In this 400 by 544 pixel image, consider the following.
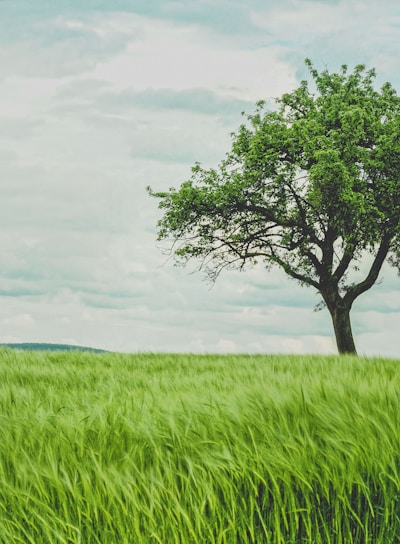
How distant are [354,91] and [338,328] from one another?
1038 centimetres

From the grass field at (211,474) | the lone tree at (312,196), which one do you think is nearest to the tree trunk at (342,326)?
the lone tree at (312,196)

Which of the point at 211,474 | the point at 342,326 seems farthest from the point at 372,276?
the point at 211,474

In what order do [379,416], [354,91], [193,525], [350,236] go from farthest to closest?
[354,91] → [350,236] → [379,416] → [193,525]

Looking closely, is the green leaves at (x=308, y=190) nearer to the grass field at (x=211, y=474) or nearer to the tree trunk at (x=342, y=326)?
the tree trunk at (x=342, y=326)

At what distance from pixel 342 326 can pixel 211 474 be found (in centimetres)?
2131

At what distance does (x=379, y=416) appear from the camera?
177 inches

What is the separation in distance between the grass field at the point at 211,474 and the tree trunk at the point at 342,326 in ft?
65.8

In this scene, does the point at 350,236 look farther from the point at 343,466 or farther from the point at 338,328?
the point at 343,466

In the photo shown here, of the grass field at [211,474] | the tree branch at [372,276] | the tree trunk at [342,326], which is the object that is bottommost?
the grass field at [211,474]

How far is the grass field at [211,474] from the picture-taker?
3.56 m

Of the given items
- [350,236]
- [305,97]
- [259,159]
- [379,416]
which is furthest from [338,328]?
[379,416]

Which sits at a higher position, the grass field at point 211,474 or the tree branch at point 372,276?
the tree branch at point 372,276

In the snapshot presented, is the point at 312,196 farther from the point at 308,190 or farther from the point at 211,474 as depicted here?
the point at 211,474

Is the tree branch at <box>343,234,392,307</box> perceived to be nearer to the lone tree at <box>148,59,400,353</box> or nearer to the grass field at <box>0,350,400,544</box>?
the lone tree at <box>148,59,400,353</box>
